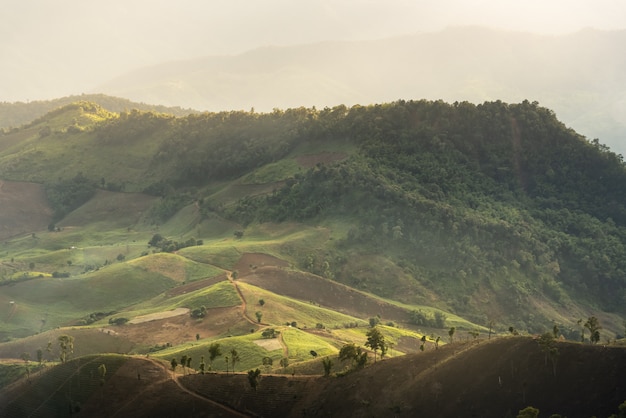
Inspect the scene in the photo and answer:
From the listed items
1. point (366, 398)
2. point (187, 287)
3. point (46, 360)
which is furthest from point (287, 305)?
point (366, 398)

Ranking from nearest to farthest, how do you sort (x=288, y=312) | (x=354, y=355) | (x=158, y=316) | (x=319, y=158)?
(x=354, y=355), (x=158, y=316), (x=288, y=312), (x=319, y=158)

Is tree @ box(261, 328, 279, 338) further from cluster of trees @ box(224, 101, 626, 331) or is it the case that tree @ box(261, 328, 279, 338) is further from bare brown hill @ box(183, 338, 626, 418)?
cluster of trees @ box(224, 101, 626, 331)

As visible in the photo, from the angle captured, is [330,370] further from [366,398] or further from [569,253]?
[569,253]

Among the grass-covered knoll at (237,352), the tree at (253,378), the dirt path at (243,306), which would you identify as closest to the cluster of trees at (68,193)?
the dirt path at (243,306)

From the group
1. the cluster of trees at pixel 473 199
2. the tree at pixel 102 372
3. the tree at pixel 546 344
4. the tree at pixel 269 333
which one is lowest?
the tree at pixel 102 372

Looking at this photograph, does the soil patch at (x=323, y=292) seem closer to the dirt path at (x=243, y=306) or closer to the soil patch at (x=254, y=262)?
the soil patch at (x=254, y=262)

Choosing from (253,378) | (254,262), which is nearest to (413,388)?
(253,378)

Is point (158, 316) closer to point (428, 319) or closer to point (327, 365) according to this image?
point (428, 319)
